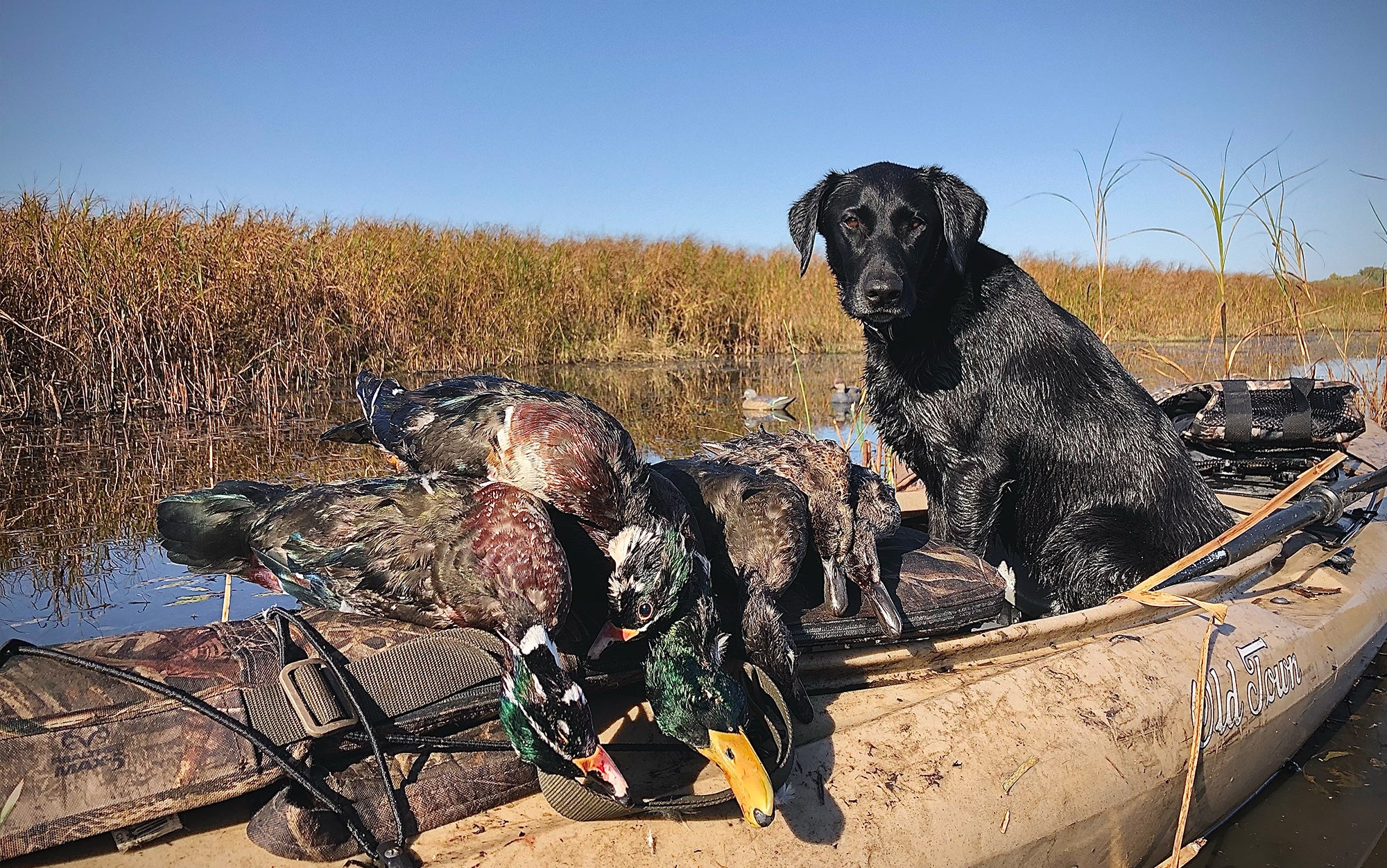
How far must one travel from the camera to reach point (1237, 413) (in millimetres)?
4598

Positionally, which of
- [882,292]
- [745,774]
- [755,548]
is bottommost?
[745,774]

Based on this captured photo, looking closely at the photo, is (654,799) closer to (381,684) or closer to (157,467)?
(381,684)

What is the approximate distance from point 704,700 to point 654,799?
0.24 meters

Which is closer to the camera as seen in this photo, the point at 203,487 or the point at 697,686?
the point at 697,686

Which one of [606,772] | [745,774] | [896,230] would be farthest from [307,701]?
[896,230]

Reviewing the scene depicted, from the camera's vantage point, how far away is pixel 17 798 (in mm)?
1733

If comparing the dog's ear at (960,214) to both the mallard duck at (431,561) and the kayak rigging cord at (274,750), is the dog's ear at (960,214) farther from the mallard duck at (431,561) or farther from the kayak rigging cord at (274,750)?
the kayak rigging cord at (274,750)

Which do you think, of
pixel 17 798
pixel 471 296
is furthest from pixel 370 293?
pixel 17 798

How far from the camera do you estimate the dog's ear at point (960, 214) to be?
3801 mm

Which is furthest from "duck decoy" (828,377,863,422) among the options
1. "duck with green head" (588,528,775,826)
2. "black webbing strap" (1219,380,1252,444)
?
"duck with green head" (588,528,775,826)

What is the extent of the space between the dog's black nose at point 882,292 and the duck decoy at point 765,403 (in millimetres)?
6821

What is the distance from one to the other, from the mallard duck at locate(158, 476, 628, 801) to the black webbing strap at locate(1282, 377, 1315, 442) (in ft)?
12.8

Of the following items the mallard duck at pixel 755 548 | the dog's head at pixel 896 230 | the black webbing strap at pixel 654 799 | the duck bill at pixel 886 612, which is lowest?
the black webbing strap at pixel 654 799

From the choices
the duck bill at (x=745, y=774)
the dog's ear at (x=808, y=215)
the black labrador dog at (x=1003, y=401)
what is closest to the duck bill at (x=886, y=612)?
the duck bill at (x=745, y=774)
